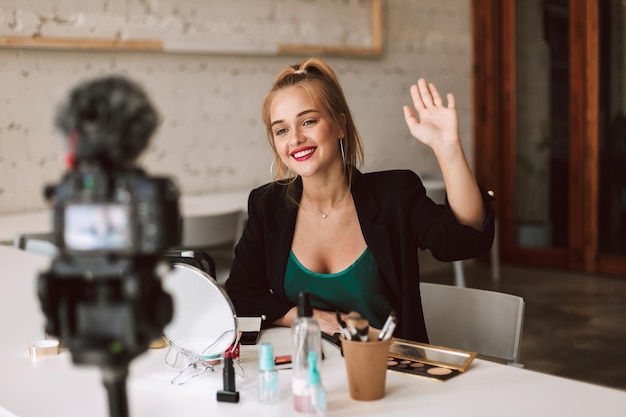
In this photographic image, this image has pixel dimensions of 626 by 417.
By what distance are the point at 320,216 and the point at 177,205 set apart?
1.59 metres

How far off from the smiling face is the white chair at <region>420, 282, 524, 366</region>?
46cm

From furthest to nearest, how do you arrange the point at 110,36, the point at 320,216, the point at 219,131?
the point at 219,131 → the point at 110,36 → the point at 320,216

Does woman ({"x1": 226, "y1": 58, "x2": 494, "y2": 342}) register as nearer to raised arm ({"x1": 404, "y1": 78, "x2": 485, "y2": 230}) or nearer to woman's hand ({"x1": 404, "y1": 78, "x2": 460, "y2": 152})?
raised arm ({"x1": 404, "y1": 78, "x2": 485, "y2": 230})

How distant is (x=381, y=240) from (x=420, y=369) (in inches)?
24.1

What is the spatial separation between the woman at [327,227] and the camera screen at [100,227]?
1340 mm

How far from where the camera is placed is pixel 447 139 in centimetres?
166

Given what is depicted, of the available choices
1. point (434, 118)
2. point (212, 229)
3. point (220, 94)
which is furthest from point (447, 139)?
point (220, 94)

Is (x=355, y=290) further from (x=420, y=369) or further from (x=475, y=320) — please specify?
(x=420, y=369)

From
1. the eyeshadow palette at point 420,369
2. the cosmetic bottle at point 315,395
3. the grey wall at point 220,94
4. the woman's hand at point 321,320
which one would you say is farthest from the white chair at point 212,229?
the cosmetic bottle at point 315,395

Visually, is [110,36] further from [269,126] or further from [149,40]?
[269,126]

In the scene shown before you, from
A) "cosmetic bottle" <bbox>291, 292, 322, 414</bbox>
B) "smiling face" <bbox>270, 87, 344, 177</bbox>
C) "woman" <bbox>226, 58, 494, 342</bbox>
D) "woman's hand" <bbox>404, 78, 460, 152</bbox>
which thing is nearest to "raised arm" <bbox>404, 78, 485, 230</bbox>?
"woman's hand" <bbox>404, 78, 460, 152</bbox>

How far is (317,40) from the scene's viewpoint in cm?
523

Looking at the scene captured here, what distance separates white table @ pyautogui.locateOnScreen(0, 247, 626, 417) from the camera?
127 centimetres

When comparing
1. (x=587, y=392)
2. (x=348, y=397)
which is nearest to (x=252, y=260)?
(x=348, y=397)
